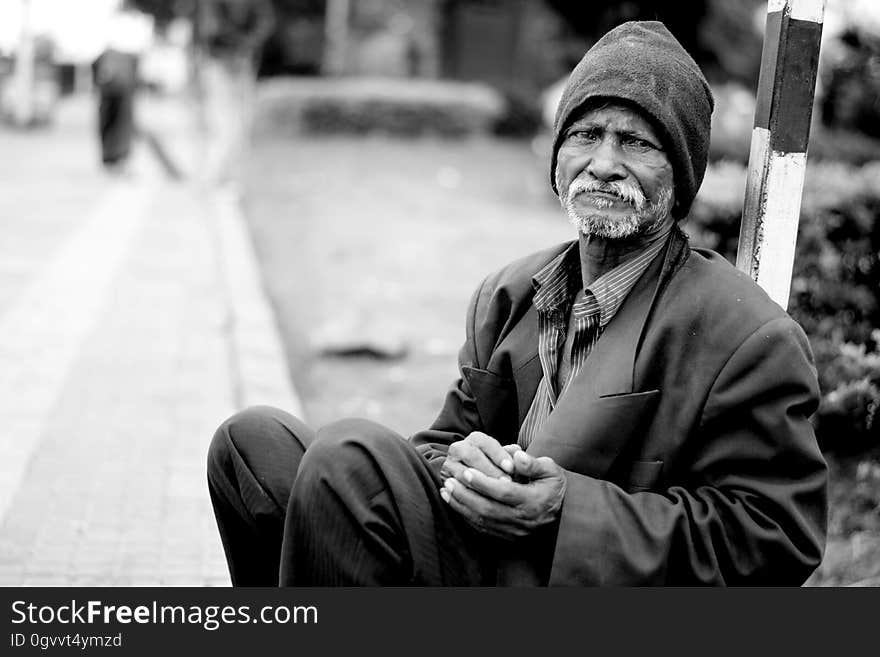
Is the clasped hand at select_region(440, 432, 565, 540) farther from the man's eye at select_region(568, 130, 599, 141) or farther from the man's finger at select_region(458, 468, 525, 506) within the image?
the man's eye at select_region(568, 130, 599, 141)

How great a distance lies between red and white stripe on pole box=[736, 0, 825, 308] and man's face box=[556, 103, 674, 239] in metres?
0.32

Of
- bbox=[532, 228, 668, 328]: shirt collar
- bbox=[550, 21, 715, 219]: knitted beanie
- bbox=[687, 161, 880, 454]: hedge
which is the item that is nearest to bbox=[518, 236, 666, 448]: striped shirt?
bbox=[532, 228, 668, 328]: shirt collar

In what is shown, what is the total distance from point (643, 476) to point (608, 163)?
705mm

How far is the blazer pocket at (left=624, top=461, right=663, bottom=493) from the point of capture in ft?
7.52

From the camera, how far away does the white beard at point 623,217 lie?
97.0 inches

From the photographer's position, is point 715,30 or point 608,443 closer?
point 608,443

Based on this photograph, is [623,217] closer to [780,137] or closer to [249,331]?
[780,137]

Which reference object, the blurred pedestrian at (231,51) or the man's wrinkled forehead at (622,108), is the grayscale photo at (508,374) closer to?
the man's wrinkled forehead at (622,108)

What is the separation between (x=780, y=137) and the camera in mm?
2664

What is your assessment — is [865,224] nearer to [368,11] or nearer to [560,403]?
[560,403]

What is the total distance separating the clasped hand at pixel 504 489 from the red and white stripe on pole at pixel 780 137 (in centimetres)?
92

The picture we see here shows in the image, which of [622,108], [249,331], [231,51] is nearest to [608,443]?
[622,108]

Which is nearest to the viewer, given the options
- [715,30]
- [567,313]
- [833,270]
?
[567,313]

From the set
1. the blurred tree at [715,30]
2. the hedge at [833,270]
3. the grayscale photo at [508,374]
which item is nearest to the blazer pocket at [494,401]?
the grayscale photo at [508,374]
